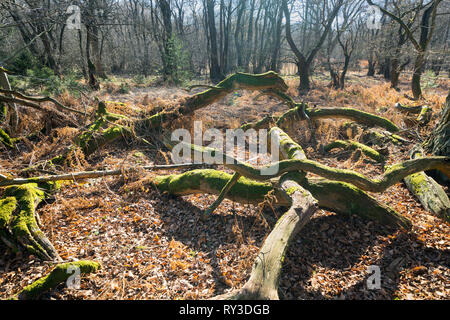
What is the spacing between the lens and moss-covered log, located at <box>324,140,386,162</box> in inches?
213

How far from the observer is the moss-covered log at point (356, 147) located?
5418mm

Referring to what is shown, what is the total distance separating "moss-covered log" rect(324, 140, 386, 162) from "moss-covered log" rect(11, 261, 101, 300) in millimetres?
5980

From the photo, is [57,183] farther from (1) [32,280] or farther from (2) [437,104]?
(2) [437,104]

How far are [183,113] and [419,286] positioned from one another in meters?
6.49

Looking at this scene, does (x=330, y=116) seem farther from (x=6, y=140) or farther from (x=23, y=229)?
(x=6, y=140)

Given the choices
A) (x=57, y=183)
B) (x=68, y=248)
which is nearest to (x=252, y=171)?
(x=68, y=248)

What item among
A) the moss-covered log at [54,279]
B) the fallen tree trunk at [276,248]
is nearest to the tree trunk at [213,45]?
the fallen tree trunk at [276,248]

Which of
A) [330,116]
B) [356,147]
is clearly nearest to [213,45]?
[330,116]

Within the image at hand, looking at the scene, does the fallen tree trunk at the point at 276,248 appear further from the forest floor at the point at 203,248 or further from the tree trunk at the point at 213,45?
the tree trunk at the point at 213,45

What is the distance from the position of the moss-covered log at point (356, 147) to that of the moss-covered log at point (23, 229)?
630cm

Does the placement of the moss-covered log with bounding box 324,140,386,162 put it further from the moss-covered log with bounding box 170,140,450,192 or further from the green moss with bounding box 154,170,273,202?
the green moss with bounding box 154,170,273,202

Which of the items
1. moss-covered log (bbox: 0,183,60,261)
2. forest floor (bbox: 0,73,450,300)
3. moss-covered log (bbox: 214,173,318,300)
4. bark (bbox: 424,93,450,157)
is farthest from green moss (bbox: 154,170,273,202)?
bark (bbox: 424,93,450,157)

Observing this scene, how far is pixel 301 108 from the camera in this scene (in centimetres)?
687

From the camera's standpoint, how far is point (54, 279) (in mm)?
2496
